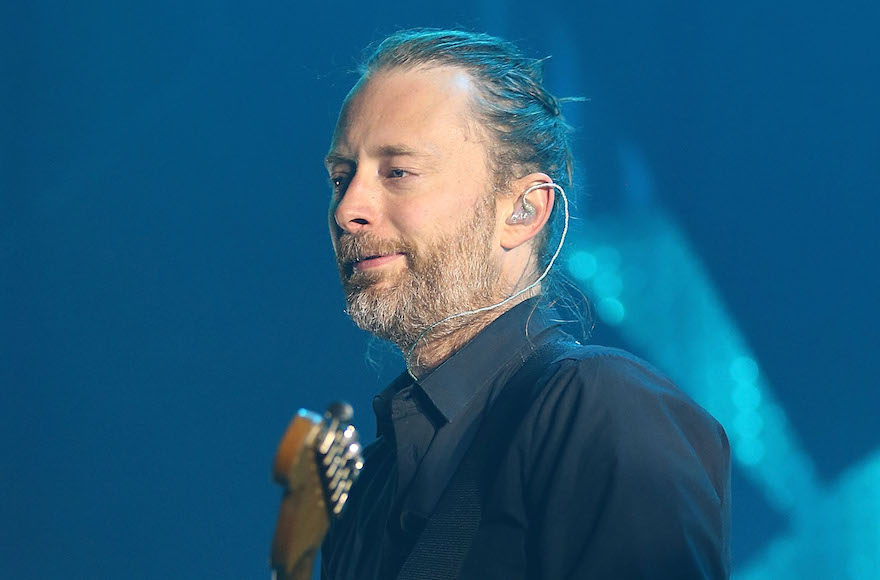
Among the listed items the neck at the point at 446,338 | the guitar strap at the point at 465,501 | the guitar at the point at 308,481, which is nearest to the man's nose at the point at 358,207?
the neck at the point at 446,338

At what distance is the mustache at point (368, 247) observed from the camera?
1.33m

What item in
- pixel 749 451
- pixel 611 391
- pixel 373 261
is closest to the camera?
pixel 611 391

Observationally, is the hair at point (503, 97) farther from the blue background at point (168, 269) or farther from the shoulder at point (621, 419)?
the blue background at point (168, 269)

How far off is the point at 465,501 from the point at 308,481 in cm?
25

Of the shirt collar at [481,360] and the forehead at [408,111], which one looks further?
the forehead at [408,111]

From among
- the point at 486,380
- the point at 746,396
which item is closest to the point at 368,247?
the point at 486,380

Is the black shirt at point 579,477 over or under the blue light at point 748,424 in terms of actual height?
over

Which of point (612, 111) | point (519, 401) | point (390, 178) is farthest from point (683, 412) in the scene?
point (612, 111)

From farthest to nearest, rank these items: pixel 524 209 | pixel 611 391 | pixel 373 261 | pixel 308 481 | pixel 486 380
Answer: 1. pixel 524 209
2. pixel 373 261
3. pixel 486 380
4. pixel 611 391
5. pixel 308 481

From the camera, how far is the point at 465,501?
103cm

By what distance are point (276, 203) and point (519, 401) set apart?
1822 millimetres

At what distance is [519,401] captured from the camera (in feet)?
3.63

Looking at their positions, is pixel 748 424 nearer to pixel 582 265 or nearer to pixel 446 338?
pixel 582 265

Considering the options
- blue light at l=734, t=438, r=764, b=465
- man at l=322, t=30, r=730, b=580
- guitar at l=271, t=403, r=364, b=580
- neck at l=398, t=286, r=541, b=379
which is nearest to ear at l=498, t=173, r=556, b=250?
man at l=322, t=30, r=730, b=580
